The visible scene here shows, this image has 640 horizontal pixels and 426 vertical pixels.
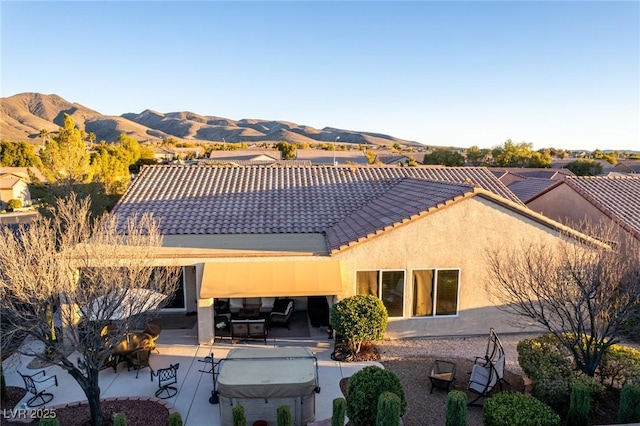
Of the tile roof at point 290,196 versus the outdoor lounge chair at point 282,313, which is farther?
the tile roof at point 290,196

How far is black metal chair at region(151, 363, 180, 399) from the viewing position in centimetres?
1537

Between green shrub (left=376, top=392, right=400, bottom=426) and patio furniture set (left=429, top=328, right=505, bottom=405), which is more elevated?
green shrub (left=376, top=392, right=400, bottom=426)

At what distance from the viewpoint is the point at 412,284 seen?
20.2 m

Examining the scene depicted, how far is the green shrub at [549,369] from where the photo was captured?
13.8 metres

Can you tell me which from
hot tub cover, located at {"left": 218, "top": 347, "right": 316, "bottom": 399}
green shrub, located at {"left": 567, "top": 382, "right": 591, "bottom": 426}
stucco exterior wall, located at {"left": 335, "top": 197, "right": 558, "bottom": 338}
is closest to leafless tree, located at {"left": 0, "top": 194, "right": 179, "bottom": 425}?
hot tub cover, located at {"left": 218, "top": 347, "right": 316, "bottom": 399}

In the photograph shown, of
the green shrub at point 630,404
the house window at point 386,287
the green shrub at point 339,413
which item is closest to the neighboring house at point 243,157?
the house window at point 386,287

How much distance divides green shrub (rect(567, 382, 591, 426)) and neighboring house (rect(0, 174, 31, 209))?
270ft

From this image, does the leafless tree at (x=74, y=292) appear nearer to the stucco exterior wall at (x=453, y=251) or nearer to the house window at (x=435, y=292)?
the stucco exterior wall at (x=453, y=251)

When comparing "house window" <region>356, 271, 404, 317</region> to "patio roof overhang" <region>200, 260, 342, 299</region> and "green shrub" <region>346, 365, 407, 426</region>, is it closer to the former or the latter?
"patio roof overhang" <region>200, 260, 342, 299</region>

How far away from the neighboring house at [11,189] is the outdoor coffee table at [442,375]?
7752 cm

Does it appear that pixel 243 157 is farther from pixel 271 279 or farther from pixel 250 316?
pixel 271 279

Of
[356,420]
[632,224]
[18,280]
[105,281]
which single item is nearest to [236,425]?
[356,420]

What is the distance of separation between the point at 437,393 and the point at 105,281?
484 inches

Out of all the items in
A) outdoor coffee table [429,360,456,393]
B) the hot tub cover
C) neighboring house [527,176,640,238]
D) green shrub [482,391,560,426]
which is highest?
neighboring house [527,176,640,238]
